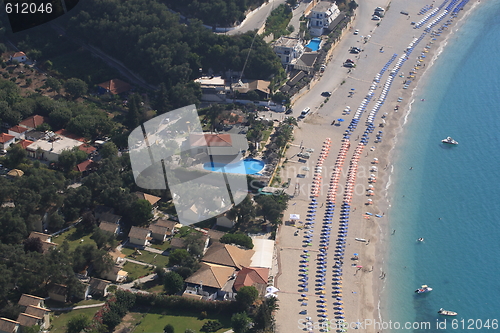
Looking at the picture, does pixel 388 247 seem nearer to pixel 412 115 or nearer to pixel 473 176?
pixel 473 176

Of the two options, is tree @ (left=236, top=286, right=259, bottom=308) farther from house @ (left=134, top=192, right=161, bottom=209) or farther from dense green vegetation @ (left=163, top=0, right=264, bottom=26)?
dense green vegetation @ (left=163, top=0, right=264, bottom=26)

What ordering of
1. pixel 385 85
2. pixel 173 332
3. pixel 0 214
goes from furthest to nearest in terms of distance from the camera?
pixel 385 85, pixel 0 214, pixel 173 332

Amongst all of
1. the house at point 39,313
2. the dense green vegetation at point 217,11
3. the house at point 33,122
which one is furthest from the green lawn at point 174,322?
the dense green vegetation at point 217,11

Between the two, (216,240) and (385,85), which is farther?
(385,85)

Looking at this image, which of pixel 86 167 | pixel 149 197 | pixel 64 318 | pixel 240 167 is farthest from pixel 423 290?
pixel 86 167

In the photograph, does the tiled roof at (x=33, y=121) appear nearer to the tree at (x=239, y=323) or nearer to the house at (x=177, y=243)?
the house at (x=177, y=243)

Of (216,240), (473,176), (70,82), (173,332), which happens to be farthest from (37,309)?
(473,176)
